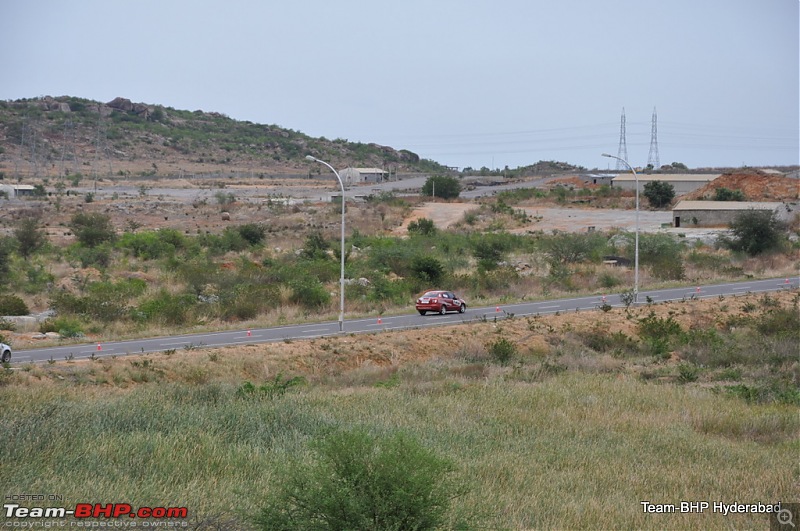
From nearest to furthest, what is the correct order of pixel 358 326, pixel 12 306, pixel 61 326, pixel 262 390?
pixel 262 390
pixel 358 326
pixel 61 326
pixel 12 306

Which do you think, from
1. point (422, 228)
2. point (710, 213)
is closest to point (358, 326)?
point (422, 228)

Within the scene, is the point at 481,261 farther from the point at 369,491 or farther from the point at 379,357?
the point at 369,491

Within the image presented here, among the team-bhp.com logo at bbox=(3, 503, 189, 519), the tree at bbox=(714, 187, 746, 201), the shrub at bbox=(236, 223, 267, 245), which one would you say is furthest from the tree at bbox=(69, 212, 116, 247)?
the tree at bbox=(714, 187, 746, 201)

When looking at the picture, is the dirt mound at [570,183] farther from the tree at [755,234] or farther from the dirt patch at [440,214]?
the tree at [755,234]

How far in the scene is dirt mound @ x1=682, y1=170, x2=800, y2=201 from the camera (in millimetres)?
103562

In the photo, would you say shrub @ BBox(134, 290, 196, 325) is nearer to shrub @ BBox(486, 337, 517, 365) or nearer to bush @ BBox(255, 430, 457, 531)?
shrub @ BBox(486, 337, 517, 365)

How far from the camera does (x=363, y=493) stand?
10.0 m

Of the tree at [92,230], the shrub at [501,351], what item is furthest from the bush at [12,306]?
the tree at [92,230]

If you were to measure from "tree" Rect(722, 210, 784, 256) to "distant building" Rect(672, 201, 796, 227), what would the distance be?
687 inches

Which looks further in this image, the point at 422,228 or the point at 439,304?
the point at 422,228

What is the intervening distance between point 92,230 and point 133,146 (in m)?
102

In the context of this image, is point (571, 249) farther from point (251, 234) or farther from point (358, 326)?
point (358, 326)

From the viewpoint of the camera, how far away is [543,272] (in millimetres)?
57719

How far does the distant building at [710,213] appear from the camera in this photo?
277 ft
